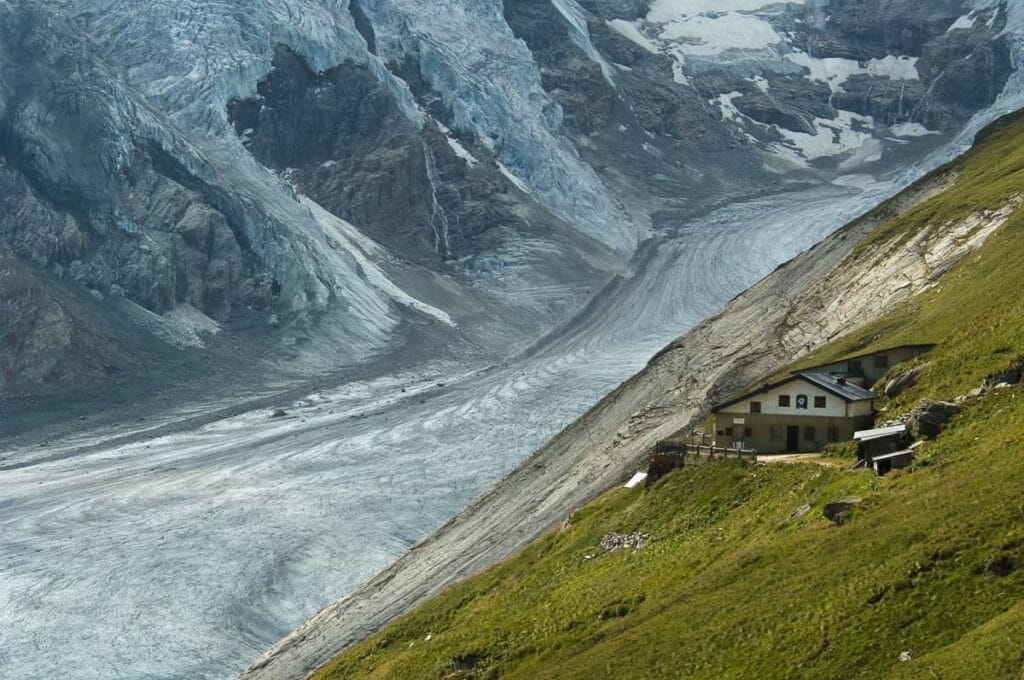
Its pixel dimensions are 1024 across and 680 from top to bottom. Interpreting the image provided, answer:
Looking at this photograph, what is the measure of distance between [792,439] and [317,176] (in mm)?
113652

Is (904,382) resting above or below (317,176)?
below

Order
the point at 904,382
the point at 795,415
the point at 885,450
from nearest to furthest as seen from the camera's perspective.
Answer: the point at 885,450, the point at 904,382, the point at 795,415

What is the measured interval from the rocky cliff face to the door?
7543 centimetres

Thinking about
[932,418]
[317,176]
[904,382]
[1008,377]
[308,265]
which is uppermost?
[317,176]

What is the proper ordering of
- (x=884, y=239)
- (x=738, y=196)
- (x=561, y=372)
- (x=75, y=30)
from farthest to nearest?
(x=738, y=196) < (x=75, y=30) < (x=561, y=372) < (x=884, y=239)

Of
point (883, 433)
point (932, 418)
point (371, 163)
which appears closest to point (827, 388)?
point (883, 433)

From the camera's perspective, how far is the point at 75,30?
411 ft

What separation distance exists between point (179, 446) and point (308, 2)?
231 feet

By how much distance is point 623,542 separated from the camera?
32594 mm

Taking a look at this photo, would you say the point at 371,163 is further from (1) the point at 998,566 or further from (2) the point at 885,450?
(1) the point at 998,566

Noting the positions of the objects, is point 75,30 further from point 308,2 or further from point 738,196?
point 738,196

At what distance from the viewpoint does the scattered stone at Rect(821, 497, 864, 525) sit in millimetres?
24719

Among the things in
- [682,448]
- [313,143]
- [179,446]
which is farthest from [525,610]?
[313,143]

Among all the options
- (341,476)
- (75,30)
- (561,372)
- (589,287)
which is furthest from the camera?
(589,287)
